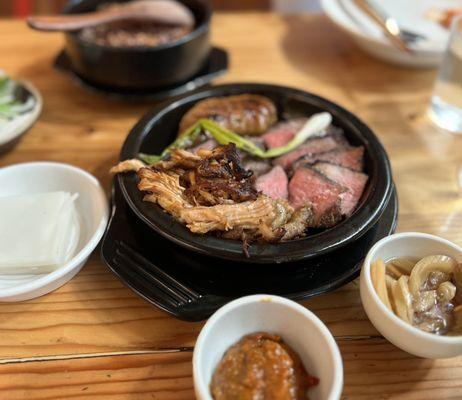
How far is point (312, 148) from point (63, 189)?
99cm

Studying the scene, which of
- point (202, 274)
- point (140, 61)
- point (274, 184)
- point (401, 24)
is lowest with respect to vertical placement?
point (202, 274)

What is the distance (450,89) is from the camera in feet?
7.14

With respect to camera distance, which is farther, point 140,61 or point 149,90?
point 149,90

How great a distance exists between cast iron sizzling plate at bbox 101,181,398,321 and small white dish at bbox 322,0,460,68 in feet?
4.66

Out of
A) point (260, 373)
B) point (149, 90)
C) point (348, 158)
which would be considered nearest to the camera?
point (260, 373)

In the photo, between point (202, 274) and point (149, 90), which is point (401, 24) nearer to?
point (149, 90)

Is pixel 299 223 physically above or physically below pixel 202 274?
above

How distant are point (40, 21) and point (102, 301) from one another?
1.40m

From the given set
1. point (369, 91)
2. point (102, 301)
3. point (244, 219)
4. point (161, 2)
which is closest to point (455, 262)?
point (244, 219)

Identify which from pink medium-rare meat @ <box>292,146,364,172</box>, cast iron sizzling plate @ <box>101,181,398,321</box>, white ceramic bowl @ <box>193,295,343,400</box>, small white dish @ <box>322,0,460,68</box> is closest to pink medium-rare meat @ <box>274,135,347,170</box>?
pink medium-rare meat @ <box>292,146,364,172</box>

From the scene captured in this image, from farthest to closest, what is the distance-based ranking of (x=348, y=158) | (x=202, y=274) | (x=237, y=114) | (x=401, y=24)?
1. (x=401, y=24)
2. (x=237, y=114)
3. (x=348, y=158)
4. (x=202, y=274)

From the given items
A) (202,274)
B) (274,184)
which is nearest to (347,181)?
(274,184)

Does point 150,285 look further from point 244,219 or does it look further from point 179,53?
point 179,53

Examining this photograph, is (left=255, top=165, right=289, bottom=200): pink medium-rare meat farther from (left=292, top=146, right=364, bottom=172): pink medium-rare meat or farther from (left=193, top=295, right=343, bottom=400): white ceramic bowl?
(left=193, top=295, right=343, bottom=400): white ceramic bowl
